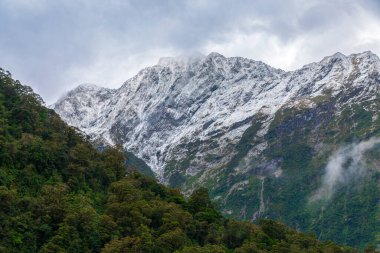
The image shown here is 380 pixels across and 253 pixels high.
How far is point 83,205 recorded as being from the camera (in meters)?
96.1

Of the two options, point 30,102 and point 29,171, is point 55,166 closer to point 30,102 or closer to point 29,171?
point 29,171

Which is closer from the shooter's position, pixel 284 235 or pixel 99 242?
pixel 99 242

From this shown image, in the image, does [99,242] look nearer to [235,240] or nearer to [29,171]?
[29,171]

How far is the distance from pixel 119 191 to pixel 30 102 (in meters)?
28.3

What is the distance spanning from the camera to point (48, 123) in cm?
12294

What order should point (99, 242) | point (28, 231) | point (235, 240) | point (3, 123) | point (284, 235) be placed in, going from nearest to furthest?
1. point (28, 231)
2. point (99, 242)
3. point (3, 123)
4. point (235, 240)
5. point (284, 235)

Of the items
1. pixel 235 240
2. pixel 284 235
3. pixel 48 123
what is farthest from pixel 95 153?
pixel 284 235

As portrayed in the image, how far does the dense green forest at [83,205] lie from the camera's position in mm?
87250

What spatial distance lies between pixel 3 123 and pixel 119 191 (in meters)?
24.6

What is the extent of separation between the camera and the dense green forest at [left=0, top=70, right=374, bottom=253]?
8725cm

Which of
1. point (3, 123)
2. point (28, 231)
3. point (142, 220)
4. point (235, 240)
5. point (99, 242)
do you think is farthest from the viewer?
point (235, 240)

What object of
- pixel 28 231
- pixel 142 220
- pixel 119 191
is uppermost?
pixel 119 191

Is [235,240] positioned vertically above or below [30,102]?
below

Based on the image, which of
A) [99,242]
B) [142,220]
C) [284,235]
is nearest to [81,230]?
[99,242]
